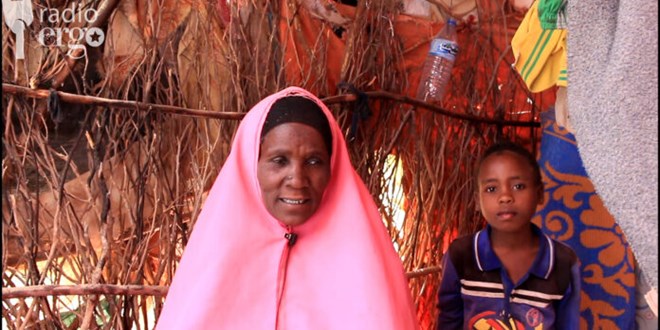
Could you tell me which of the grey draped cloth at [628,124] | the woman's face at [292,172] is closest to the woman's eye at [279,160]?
the woman's face at [292,172]

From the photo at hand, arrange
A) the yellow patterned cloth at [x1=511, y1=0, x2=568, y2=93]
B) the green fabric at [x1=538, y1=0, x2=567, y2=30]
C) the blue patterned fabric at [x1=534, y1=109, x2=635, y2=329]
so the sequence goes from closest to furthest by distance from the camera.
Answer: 1. the green fabric at [x1=538, y1=0, x2=567, y2=30]
2. the yellow patterned cloth at [x1=511, y1=0, x2=568, y2=93]
3. the blue patterned fabric at [x1=534, y1=109, x2=635, y2=329]

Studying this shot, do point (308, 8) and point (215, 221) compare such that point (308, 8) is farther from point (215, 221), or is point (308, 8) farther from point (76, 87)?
point (215, 221)

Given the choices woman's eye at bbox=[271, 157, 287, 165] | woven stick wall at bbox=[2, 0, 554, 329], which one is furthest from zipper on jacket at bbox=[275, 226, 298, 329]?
woven stick wall at bbox=[2, 0, 554, 329]

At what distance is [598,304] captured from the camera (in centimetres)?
289

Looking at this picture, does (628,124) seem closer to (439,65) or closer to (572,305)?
(572,305)

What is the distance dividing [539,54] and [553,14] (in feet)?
0.71

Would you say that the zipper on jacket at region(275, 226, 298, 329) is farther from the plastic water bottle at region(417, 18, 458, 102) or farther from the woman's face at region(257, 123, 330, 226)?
the plastic water bottle at region(417, 18, 458, 102)

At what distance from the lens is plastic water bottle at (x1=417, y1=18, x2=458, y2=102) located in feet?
9.53

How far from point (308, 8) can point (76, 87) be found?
98 cm

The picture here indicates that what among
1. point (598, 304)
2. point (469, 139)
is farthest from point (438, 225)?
point (598, 304)

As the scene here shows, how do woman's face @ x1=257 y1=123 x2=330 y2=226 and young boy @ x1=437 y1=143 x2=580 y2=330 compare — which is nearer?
woman's face @ x1=257 y1=123 x2=330 y2=226

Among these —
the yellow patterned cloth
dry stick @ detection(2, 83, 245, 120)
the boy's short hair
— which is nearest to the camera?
the yellow patterned cloth

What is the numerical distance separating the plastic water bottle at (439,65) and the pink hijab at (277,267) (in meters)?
1.16

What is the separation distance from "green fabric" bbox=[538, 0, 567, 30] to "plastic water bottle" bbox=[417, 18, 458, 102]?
4.31ft
